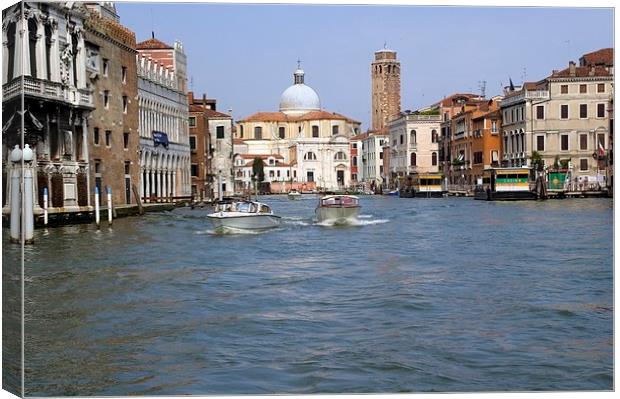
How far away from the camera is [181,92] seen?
6.39 m

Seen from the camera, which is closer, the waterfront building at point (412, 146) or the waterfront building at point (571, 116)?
the waterfront building at point (571, 116)

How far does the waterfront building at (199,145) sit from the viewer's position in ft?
21.3

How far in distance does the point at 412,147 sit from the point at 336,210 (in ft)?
18.6

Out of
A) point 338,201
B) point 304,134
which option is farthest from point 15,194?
point 338,201

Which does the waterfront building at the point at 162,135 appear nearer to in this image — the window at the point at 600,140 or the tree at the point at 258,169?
the tree at the point at 258,169

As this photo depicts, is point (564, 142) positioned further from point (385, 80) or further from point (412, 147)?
point (385, 80)

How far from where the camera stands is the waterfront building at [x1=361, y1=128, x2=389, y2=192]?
706 cm

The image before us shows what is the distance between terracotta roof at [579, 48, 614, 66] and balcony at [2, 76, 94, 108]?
2.51 meters

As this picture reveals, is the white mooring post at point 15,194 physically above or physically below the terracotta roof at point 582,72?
below

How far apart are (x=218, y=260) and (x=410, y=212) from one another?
18.8 ft

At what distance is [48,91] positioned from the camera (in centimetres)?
695

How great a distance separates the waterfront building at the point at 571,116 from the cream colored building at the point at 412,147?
2.02ft

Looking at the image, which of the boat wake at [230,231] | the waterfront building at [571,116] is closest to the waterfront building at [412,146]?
the waterfront building at [571,116]

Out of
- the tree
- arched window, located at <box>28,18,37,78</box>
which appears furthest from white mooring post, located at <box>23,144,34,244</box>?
the tree
